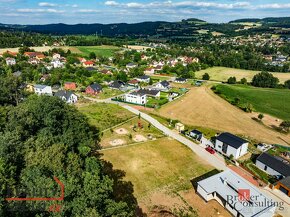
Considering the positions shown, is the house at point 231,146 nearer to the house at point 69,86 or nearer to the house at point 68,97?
the house at point 68,97

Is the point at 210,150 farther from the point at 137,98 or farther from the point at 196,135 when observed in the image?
the point at 137,98

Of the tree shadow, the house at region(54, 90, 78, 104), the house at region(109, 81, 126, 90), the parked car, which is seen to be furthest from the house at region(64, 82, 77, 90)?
the parked car

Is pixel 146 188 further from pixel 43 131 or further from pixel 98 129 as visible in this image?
pixel 98 129

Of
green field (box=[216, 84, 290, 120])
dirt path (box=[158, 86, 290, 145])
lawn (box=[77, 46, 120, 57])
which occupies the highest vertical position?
lawn (box=[77, 46, 120, 57])

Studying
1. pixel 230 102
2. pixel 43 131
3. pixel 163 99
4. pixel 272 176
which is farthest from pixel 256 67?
pixel 43 131

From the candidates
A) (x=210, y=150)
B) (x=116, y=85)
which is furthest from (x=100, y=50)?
(x=210, y=150)

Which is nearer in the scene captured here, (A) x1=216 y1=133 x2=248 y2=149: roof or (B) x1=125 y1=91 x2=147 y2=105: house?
(A) x1=216 y1=133 x2=248 y2=149: roof

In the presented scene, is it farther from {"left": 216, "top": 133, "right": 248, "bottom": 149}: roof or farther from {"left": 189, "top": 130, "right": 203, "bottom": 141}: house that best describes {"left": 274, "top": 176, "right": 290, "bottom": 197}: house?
{"left": 189, "top": 130, "right": 203, "bottom": 141}: house
